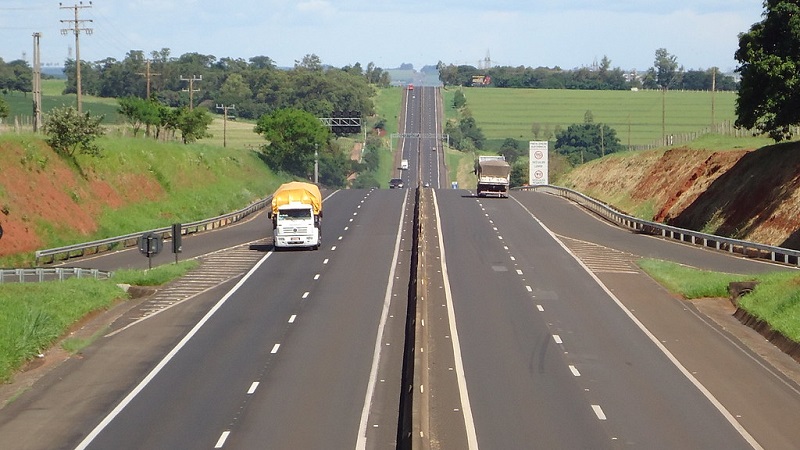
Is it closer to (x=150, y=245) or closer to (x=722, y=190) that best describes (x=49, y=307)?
(x=150, y=245)

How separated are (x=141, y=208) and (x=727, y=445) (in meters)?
61.3

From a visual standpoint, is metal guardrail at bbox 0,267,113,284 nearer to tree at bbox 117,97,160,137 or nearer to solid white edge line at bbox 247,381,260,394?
solid white edge line at bbox 247,381,260,394

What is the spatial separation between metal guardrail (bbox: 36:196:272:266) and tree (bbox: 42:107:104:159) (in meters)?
10.6

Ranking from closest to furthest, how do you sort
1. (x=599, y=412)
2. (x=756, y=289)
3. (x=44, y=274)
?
(x=599, y=412), (x=756, y=289), (x=44, y=274)

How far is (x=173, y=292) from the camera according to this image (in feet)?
Result: 157

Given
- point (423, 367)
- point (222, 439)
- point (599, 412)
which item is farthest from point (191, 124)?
point (222, 439)

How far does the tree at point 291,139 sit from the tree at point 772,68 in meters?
66.2

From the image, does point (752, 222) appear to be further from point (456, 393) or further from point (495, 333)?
point (456, 393)

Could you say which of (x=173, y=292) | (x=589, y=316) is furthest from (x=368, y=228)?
(x=589, y=316)

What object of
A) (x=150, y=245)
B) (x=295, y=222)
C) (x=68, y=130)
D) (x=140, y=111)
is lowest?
(x=150, y=245)

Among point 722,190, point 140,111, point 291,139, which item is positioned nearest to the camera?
point 722,190

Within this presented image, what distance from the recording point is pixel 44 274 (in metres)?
49.9

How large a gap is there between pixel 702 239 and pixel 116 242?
32800 mm

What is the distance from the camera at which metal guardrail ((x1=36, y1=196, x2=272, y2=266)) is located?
193 ft
